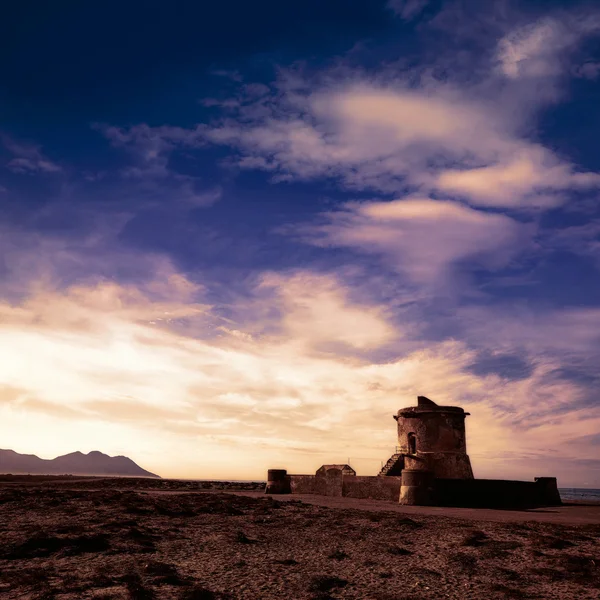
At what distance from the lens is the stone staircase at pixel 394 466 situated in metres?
26.8

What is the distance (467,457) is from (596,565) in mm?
19072

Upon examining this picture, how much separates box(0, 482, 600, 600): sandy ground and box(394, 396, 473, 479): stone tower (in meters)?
13.5

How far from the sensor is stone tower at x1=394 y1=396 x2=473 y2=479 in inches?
1058

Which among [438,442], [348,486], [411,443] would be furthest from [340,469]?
[438,442]

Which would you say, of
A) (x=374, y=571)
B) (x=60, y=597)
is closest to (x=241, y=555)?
(x=374, y=571)

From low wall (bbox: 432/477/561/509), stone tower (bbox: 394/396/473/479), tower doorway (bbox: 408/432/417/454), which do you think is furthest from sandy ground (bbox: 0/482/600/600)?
tower doorway (bbox: 408/432/417/454)

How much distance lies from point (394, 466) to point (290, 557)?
18528 millimetres

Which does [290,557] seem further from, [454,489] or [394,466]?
[394,466]

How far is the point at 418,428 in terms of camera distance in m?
27.8

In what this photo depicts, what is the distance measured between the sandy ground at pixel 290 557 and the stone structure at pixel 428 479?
5937mm

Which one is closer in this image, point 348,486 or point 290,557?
point 290,557

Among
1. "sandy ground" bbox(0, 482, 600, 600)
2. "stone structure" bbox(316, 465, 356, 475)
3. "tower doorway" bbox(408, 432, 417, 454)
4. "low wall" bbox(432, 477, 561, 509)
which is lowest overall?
"sandy ground" bbox(0, 482, 600, 600)

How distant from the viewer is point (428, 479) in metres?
19.4

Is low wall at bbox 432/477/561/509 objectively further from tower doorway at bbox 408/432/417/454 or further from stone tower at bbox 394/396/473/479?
tower doorway at bbox 408/432/417/454
